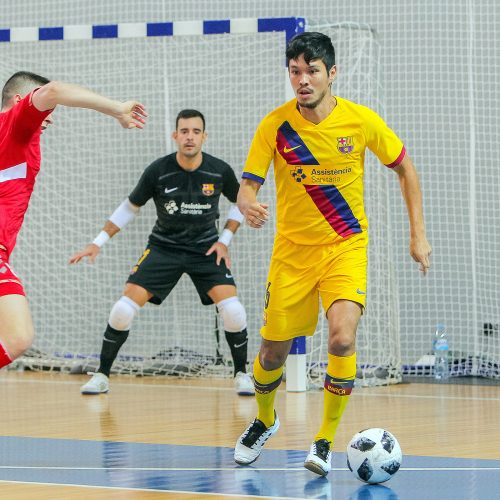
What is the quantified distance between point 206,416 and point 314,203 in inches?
107

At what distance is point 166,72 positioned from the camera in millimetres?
11578

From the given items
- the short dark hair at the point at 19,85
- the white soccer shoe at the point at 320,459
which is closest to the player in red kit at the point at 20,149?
the short dark hair at the point at 19,85

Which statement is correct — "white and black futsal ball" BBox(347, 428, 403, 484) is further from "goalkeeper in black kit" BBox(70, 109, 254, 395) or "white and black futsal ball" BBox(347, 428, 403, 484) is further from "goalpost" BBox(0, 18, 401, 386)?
"goalpost" BBox(0, 18, 401, 386)

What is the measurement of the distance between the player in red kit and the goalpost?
16.6 ft

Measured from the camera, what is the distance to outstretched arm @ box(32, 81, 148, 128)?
5.14m

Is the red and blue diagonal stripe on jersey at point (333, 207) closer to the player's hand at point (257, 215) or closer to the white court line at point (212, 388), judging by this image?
the player's hand at point (257, 215)

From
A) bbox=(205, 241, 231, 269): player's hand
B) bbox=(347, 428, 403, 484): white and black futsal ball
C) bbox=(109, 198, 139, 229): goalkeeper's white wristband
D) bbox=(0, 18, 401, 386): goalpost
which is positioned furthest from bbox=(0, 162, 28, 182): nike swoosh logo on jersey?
bbox=(0, 18, 401, 386): goalpost

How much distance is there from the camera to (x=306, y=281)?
5.77 m

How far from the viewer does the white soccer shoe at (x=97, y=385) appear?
9508mm

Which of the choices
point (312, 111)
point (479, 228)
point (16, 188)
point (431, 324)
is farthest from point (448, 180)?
point (16, 188)

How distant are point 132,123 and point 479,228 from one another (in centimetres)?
646

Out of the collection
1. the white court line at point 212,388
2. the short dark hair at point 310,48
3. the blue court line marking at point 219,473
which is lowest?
the white court line at point 212,388

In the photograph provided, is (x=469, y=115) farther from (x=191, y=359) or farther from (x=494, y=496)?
(x=494, y=496)

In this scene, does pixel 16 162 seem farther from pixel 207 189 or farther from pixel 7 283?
pixel 207 189
